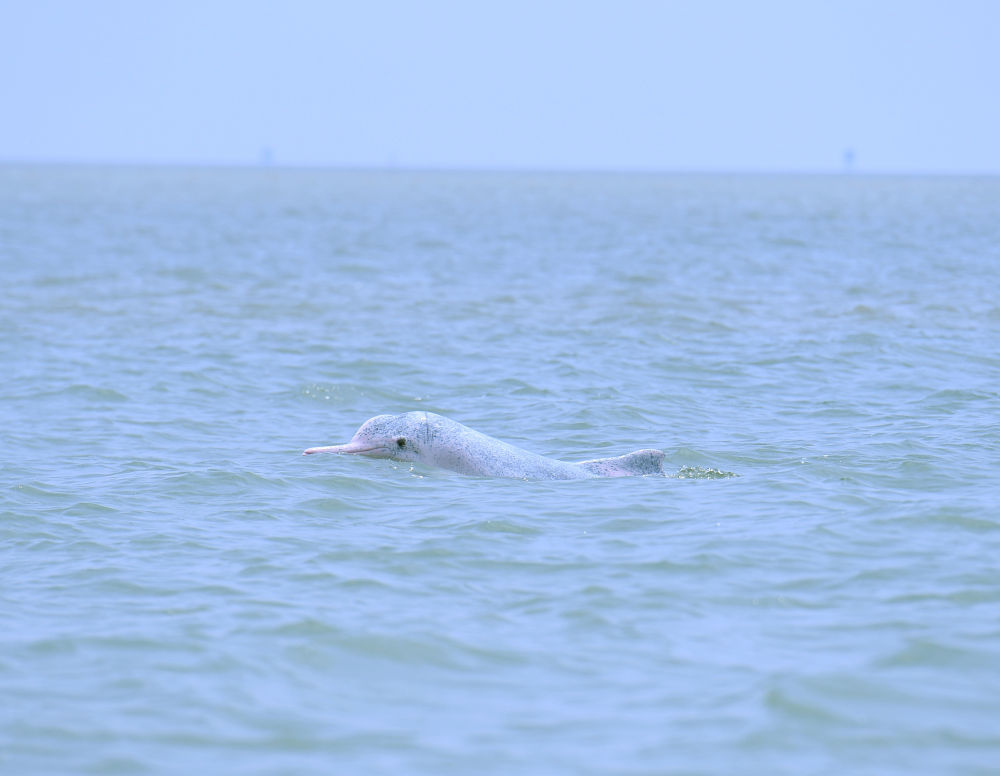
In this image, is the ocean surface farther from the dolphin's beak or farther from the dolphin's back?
the dolphin's beak

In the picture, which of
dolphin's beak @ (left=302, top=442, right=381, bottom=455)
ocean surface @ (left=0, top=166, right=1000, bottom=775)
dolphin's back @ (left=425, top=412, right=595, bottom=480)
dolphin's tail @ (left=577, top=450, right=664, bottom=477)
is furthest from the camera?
dolphin's beak @ (left=302, top=442, right=381, bottom=455)

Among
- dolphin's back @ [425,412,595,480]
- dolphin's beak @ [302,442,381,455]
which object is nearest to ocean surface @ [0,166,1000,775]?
dolphin's back @ [425,412,595,480]

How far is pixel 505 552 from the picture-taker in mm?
10281

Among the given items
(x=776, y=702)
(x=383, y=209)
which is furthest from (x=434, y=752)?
(x=383, y=209)

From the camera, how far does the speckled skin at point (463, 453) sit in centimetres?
1277

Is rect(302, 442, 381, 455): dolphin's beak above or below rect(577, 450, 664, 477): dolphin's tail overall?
below

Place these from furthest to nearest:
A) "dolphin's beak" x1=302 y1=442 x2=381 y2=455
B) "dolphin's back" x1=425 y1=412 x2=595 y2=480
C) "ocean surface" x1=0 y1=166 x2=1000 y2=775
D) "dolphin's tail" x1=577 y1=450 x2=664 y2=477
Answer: "dolphin's beak" x1=302 y1=442 x2=381 y2=455 < "dolphin's back" x1=425 y1=412 x2=595 y2=480 < "dolphin's tail" x1=577 y1=450 x2=664 y2=477 < "ocean surface" x1=0 y1=166 x2=1000 y2=775

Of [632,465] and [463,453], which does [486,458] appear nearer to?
[463,453]

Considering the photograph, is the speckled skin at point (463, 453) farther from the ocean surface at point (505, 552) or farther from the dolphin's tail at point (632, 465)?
the ocean surface at point (505, 552)

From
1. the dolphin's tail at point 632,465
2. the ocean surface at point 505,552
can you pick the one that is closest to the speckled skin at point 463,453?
the dolphin's tail at point 632,465

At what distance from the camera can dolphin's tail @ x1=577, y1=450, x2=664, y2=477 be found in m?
12.7

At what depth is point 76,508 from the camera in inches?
459

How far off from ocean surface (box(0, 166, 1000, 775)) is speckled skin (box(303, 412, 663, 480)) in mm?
277

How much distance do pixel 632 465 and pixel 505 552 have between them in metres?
2.79
